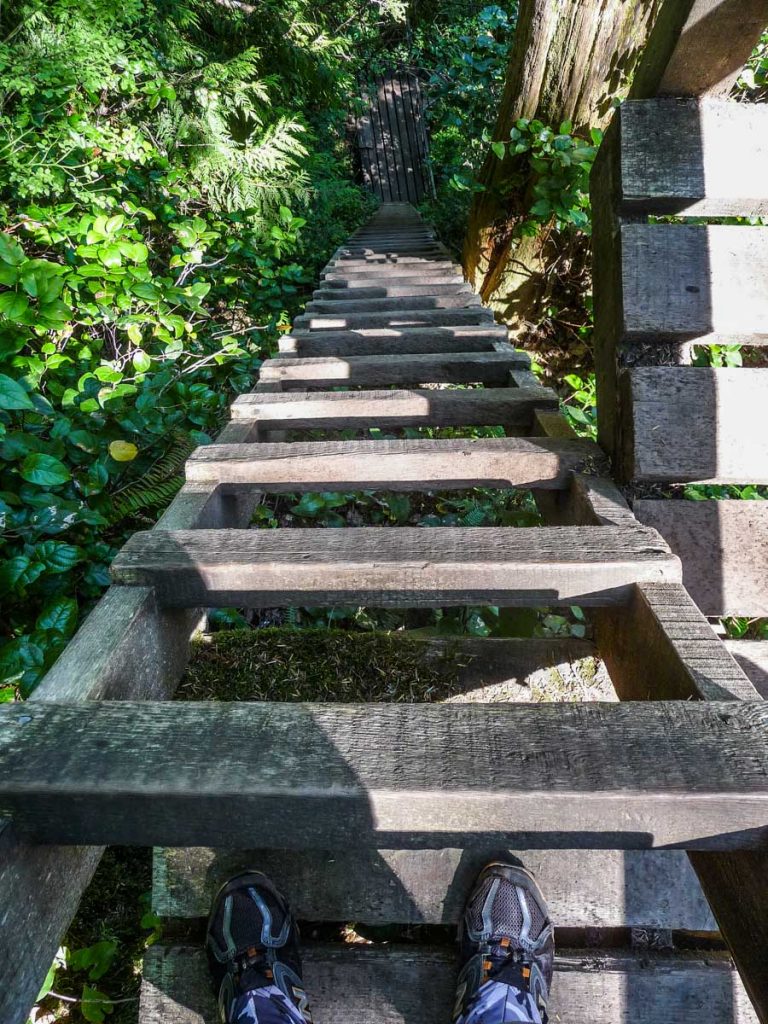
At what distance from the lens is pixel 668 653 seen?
3.19ft

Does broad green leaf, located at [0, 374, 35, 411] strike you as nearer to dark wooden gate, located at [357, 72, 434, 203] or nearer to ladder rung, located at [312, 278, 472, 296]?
ladder rung, located at [312, 278, 472, 296]

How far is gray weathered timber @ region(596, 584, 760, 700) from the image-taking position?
0.89m

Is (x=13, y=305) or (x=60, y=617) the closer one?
(x=60, y=617)

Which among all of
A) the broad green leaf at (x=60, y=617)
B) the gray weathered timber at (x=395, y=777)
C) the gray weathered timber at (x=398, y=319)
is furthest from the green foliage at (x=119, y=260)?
the gray weathered timber at (x=395, y=777)

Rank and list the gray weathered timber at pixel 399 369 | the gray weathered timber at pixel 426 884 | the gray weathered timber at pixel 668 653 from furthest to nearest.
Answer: the gray weathered timber at pixel 399 369
the gray weathered timber at pixel 426 884
the gray weathered timber at pixel 668 653

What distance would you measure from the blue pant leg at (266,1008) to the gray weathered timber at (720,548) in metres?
1.36

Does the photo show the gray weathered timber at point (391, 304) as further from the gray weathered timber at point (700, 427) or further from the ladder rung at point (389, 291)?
the gray weathered timber at point (700, 427)

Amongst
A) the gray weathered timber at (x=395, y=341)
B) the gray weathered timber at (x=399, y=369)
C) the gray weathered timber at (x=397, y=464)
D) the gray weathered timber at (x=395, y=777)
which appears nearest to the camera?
the gray weathered timber at (x=395, y=777)

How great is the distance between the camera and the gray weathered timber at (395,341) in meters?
2.72

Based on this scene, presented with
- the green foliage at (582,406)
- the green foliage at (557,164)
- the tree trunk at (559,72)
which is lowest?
the green foliage at (582,406)

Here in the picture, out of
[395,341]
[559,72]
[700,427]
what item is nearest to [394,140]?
[559,72]

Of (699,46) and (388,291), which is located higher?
(699,46)

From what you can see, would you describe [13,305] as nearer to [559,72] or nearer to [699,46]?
[699,46]

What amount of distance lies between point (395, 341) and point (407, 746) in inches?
92.1
